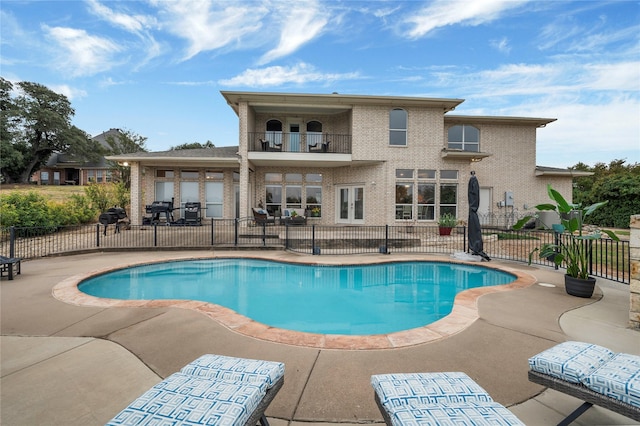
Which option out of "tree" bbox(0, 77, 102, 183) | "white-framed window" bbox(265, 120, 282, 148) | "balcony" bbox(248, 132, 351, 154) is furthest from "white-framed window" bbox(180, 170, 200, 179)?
"tree" bbox(0, 77, 102, 183)

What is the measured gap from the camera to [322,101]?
14773 millimetres

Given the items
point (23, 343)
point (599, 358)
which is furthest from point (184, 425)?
point (23, 343)

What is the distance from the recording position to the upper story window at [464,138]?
17.1 m

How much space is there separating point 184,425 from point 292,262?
776 cm

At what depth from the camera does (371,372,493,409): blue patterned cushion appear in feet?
5.72

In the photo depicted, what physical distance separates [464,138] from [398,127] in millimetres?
4678

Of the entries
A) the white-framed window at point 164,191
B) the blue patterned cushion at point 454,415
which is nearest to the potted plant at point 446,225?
the blue patterned cushion at point 454,415

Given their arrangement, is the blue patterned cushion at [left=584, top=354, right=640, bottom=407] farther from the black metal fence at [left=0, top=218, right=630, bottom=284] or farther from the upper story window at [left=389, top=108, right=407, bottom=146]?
the upper story window at [left=389, top=108, right=407, bottom=146]

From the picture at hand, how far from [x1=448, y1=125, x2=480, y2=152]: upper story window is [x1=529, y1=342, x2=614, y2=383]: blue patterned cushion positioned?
16560 mm

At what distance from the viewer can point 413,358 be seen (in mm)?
3131

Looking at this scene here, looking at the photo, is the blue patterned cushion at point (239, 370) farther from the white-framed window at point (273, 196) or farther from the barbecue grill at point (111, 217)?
the white-framed window at point (273, 196)

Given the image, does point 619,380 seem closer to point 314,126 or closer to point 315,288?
point 315,288

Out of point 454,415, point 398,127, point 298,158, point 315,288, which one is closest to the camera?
point 454,415

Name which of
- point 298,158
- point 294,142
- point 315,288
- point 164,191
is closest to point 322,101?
point 294,142
